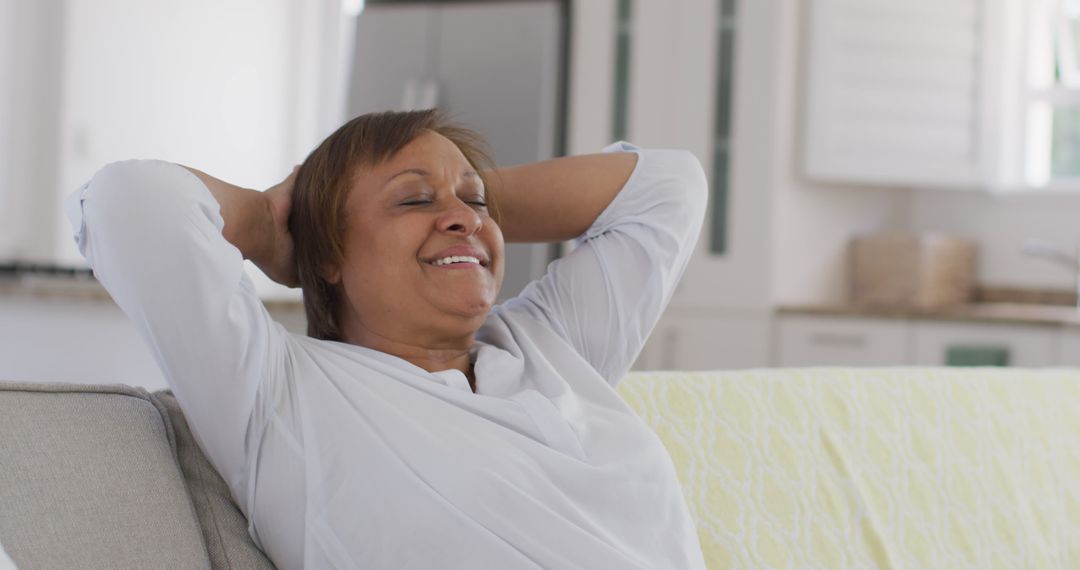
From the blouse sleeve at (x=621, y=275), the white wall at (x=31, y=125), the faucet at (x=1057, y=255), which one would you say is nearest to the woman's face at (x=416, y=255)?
the blouse sleeve at (x=621, y=275)

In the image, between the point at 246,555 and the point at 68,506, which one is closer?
the point at 68,506

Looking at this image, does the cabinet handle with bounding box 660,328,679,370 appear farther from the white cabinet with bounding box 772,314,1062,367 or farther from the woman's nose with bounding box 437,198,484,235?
the woman's nose with bounding box 437,198,484,235

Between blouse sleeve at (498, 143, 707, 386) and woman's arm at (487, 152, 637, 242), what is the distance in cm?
2

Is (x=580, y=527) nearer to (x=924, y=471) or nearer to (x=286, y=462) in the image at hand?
(x=286, y=462)

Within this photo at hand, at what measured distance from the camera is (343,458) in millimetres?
1192

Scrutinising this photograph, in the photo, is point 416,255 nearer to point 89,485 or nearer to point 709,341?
point 89,485

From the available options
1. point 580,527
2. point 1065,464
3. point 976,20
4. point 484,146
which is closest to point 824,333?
point 976,20

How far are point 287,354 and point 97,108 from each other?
4.56 m

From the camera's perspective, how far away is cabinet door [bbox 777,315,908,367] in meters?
4.11

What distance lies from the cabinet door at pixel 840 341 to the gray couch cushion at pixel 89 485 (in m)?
3.19

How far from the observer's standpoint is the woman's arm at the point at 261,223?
1332mm

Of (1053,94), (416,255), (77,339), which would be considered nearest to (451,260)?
(416,255)

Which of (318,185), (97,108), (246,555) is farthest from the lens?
(97,108)

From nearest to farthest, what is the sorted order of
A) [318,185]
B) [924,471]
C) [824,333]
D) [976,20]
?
[318,185], [924,471], [824,333], [976,20]
